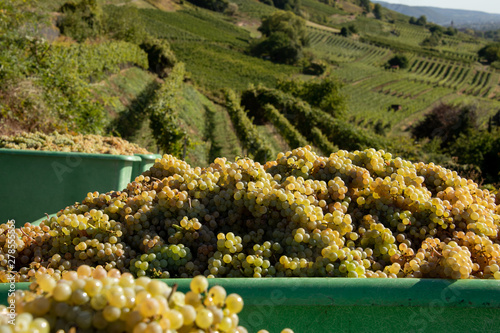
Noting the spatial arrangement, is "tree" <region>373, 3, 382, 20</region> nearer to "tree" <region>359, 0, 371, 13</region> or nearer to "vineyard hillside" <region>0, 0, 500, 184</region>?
"tree" <region>359, 0, 371, 13</region>

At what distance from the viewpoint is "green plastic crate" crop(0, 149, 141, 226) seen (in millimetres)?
3387

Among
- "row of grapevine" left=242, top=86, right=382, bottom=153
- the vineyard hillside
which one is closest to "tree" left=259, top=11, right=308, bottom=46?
the vineyard hillside

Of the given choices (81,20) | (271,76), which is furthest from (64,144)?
(271,76)

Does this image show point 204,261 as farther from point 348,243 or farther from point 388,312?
point 388,312

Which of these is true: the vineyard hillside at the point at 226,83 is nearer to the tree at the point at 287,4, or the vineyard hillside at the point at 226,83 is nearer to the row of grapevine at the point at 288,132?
the row of grapevine at the point at 288,132

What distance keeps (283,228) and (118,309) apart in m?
0.97

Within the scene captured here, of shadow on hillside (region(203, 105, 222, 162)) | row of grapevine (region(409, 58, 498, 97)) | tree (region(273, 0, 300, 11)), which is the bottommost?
shadow on hillside (region(203, 105, 222, 162))

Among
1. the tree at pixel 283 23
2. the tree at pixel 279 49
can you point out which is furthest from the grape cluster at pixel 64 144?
the tree at pixel 283 23

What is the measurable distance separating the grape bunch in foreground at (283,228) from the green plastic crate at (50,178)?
1633 millimetres

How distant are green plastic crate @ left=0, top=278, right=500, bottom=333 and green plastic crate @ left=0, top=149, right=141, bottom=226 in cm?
243

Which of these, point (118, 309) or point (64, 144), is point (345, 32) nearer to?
point (64, 144)

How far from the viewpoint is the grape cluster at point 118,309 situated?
0.69 meters

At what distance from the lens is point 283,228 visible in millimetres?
1593

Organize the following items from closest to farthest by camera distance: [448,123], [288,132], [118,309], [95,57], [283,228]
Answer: [118,309] → [283,228] → [95,57] → [288,132] → [448,123]
